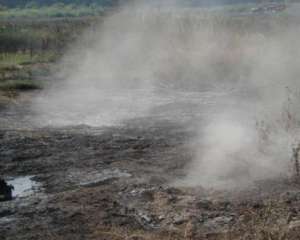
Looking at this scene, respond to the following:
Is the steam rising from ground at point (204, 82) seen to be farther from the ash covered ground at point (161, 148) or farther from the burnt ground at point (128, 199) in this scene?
the burnt ground at point (128, 199)

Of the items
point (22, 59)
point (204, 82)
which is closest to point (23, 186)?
point (204, 82)

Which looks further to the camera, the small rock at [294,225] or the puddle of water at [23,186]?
the puddle of water at [23,186]

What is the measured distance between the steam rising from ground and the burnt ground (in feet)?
2.01

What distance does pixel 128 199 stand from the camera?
841 centimetres

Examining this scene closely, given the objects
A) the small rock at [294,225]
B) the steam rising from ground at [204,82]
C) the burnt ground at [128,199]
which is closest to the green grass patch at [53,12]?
the steam rising from ground at [204,82]

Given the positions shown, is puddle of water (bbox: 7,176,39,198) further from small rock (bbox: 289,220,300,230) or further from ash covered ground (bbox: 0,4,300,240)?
small rock (bbox: 289,220,300,230)

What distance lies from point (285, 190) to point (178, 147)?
3.32 metres

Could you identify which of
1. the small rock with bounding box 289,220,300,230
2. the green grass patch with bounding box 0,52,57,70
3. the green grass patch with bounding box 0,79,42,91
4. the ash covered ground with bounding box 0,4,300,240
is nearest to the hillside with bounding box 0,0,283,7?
the green grass patch with bounding box 0,52,57,70

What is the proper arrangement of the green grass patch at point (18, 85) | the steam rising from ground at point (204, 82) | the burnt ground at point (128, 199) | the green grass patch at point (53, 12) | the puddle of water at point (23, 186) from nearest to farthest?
the burnt ground at point (128, 199) < the puddle of water at point (23, 186) < the steam rising from ground at point (204, 82) < the green grass patch at point (18, 85) < the green grass patch at point (53, 12)

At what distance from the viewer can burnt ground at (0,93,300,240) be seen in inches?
283

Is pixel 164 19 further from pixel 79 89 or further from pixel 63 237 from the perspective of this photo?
pixel 63 237

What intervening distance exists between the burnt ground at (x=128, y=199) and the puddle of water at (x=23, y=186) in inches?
5.2

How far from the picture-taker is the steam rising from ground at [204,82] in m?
10.2

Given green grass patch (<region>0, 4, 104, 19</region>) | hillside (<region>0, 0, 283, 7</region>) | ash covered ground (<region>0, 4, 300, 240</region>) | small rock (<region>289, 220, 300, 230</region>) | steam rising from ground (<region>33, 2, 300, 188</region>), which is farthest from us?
green grass patch (<region>0, 4, 104, 19</region>)
